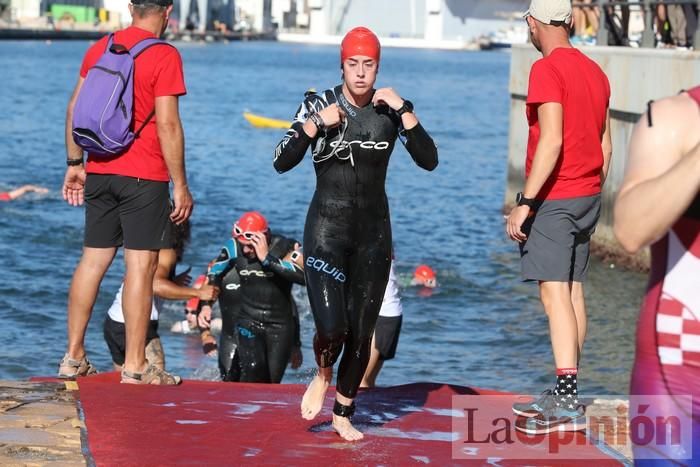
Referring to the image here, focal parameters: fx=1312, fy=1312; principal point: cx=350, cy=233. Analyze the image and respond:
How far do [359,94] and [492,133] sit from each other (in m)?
44.3

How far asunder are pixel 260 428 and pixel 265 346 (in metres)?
3.19

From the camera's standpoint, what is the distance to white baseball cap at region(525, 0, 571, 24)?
21.0 ft

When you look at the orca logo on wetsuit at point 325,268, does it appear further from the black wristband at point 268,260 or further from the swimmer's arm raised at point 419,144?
the black wristband at point 268,260

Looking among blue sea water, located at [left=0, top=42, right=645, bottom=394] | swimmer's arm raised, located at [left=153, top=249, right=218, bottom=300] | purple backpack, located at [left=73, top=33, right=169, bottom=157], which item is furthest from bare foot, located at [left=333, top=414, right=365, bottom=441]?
blue sea water, located at [left=0, top=42, right=645, bottom=394]

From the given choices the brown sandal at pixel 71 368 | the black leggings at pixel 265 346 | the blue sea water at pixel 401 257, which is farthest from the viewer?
the blue sea water at pixel 401 257

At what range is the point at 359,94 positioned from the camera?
5867mm

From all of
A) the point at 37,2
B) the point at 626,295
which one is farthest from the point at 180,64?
the point at 37,2

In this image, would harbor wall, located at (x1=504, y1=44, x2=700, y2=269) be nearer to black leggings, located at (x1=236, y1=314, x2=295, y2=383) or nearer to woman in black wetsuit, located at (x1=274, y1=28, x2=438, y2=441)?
black leggings, located at (x1=236, y1=314, x2=295, y2=383)

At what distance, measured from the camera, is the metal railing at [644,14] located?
14602 mm

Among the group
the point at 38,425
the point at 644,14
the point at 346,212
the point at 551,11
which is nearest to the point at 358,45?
the point at 346,212

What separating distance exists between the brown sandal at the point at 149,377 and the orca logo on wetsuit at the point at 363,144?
2027mm

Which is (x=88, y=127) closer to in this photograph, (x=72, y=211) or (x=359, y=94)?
(x=359, y=94)

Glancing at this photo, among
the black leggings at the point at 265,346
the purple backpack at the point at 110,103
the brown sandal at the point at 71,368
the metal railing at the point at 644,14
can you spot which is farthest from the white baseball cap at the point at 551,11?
the metal railing at the point at 644,14

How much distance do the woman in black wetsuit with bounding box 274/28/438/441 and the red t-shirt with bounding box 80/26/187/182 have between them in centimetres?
120
